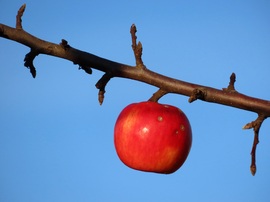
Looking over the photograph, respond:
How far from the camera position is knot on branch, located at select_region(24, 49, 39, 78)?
5.88 feet

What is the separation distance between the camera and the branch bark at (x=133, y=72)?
174cm

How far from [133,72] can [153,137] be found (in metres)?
0.41

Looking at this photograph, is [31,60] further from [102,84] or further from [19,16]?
[102,84]

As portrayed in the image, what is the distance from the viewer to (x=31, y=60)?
5.99ft

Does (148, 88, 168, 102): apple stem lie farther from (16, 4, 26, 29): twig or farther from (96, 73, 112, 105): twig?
(16, 4, 26, 29): twig

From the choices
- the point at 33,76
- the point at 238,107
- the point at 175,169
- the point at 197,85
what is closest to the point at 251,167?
the point at 238,107

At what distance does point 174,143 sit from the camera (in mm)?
2076

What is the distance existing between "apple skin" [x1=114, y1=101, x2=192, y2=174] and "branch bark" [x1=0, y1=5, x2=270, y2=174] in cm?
21

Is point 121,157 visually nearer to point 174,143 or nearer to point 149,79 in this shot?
point 174,143

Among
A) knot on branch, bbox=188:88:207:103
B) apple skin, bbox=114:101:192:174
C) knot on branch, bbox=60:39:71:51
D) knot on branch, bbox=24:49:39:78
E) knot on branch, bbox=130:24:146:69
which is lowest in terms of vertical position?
apple skin, bbox=114:101:192:174

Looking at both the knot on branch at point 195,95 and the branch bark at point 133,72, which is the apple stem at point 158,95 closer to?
the branch bark at point 133,72

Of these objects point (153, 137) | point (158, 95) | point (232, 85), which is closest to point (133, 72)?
point (158, 95)

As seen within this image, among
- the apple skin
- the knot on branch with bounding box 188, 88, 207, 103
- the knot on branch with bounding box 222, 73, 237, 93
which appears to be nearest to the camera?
the knot on branch with bounding box 188, 88, 207, 103

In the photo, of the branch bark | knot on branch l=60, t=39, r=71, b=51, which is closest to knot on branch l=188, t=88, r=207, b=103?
the branch bark
